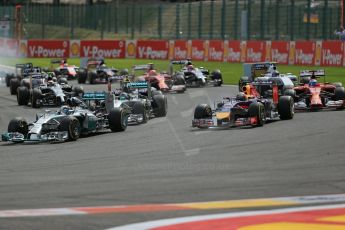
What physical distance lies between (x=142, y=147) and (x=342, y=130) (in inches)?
190

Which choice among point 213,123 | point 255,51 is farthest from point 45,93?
point 255,51

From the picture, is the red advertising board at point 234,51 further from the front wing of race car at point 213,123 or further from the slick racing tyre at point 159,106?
the front wing of race car at point 213,123

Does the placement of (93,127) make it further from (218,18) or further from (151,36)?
(151,36)

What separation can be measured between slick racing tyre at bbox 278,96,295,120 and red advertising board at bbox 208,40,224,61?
104ft

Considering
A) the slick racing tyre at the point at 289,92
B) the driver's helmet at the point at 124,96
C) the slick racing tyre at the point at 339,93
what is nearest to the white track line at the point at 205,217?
the slick racing tyre at the point at 289,92

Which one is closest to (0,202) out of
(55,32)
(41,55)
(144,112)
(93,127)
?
(93,127)

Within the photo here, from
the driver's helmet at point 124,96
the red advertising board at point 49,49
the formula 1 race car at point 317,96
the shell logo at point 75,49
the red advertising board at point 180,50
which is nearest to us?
the driver's helmet at point 124,96

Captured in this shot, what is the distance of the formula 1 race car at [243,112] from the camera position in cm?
2148

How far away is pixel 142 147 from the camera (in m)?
18.1

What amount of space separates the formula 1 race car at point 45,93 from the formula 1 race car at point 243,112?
8.96 metres

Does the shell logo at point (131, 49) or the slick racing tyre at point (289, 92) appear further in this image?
the shell logo at point (131, 49)

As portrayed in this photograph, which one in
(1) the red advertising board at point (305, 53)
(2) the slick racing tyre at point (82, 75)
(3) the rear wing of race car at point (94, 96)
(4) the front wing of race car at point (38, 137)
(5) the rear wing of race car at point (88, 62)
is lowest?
(4) the front wing of race car at point (38, 137)

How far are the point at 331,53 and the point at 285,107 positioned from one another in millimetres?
23414

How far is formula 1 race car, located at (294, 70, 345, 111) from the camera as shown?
25562 millimetres
